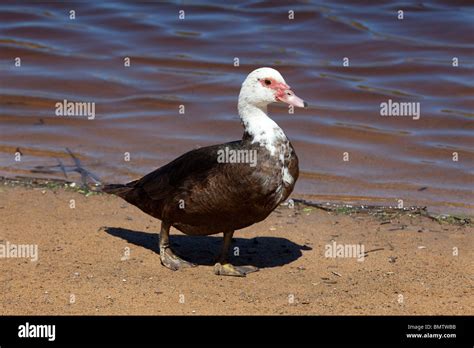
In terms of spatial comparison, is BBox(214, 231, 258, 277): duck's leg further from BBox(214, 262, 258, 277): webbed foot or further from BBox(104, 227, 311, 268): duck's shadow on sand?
BBox(104, 227, 311, 268): duck's shadow on sand

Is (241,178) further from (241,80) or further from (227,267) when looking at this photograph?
(241,80)

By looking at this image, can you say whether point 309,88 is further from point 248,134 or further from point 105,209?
point 248,134

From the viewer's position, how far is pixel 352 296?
6.86 meters

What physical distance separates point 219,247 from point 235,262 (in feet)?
1.53

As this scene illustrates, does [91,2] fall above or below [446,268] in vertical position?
above

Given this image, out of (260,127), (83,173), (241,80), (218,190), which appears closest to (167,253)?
(218,190)

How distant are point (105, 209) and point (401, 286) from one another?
3.18 metres

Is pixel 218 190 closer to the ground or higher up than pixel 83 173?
higher up

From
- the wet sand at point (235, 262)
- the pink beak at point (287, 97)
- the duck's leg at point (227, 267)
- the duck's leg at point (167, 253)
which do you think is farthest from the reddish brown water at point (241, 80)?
the pink beak at point (287, 97)

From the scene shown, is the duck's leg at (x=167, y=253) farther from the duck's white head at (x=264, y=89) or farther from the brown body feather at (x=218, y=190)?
the duck's white head at (x=264, y=89)

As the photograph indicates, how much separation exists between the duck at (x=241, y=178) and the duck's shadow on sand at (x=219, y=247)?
0.94ft

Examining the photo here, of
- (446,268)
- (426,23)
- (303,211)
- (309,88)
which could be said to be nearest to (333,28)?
(426,23)

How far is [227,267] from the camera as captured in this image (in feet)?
24.5

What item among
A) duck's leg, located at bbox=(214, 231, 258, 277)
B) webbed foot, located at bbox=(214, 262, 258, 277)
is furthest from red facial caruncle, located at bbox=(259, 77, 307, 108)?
webbed foot, located at bbox=(214, 262, 258, 277)
